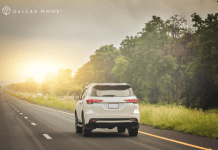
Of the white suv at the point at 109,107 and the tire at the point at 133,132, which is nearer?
the white suv at the point at 109,107

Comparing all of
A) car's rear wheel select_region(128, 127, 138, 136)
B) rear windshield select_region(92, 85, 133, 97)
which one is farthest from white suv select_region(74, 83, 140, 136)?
car's rear wheel select_region(128, 127, 138, 136)

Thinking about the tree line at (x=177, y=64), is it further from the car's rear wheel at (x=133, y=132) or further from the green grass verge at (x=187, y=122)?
the car's rear wheel at (x=133, y=132)

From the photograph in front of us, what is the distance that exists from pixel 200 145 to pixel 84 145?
3325 mm

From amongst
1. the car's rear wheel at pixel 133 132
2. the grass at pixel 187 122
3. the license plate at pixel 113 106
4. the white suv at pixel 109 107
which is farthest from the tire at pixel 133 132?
the grass at pixel 187 122

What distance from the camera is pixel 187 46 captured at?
2042 inches

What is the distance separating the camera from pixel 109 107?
37.3 ft

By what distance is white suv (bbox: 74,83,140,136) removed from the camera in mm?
11328

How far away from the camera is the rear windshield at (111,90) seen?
38.1 ft

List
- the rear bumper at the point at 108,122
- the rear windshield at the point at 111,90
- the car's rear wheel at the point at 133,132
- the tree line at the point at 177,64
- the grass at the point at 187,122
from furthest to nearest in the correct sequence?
the tree line at the point at 177,64, the grass at the point at 187,122, the car's rear wheel at the point at 133,132, the rear windshield at the point at 111,90, the rear bumper at the point at 108,122

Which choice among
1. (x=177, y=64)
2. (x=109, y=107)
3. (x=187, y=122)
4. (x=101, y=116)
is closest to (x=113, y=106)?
(x=109, y=107)

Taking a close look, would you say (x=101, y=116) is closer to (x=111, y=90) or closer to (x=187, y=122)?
(x=111, y=90)

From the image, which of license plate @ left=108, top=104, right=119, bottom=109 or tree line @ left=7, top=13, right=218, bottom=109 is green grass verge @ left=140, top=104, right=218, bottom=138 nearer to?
license plate @ left=108, top=104, right=119, bottom=109

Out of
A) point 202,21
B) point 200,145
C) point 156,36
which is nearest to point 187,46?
point 202,21

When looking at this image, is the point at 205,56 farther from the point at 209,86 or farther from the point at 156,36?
the point at 156,36
